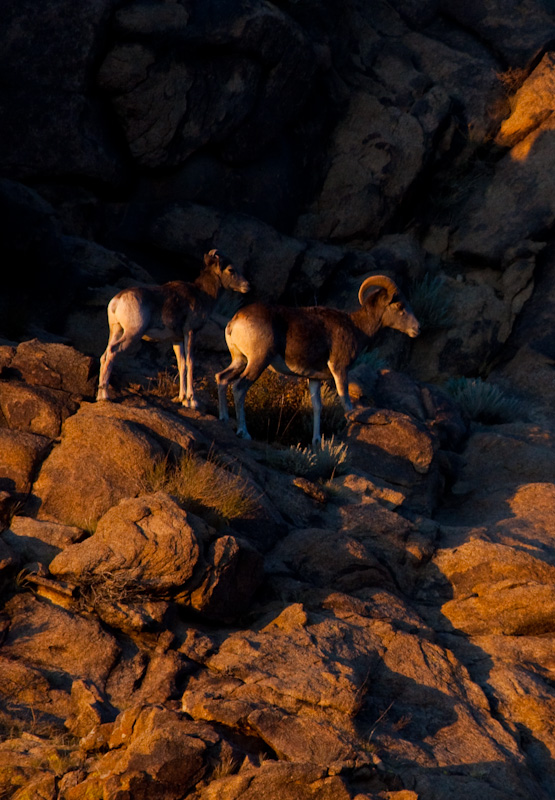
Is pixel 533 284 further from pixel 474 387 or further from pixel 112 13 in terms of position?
pixel 112 13

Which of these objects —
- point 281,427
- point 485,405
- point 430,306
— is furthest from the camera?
point 430,306

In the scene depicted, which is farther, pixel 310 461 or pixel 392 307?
pixel 392 307

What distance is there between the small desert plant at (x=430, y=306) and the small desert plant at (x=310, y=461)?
934 centimetres

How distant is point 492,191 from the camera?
2219 centimetres

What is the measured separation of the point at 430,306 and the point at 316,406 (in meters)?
8.79

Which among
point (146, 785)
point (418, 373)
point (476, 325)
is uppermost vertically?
point (146, 785)

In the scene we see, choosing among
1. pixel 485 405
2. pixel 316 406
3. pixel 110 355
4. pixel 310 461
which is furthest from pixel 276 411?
pixel 485 405

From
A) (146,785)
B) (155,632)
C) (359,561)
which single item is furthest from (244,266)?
(146,785)

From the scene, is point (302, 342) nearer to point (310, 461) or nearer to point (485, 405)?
point (310, 461)

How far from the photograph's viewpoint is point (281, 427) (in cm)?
1305

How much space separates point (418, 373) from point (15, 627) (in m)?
14.8

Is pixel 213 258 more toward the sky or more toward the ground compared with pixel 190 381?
more toward the sky

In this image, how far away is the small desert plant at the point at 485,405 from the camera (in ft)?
56.2

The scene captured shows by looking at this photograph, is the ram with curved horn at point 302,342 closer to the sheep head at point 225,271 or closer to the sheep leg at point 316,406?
the sheep leg at point 316,406
